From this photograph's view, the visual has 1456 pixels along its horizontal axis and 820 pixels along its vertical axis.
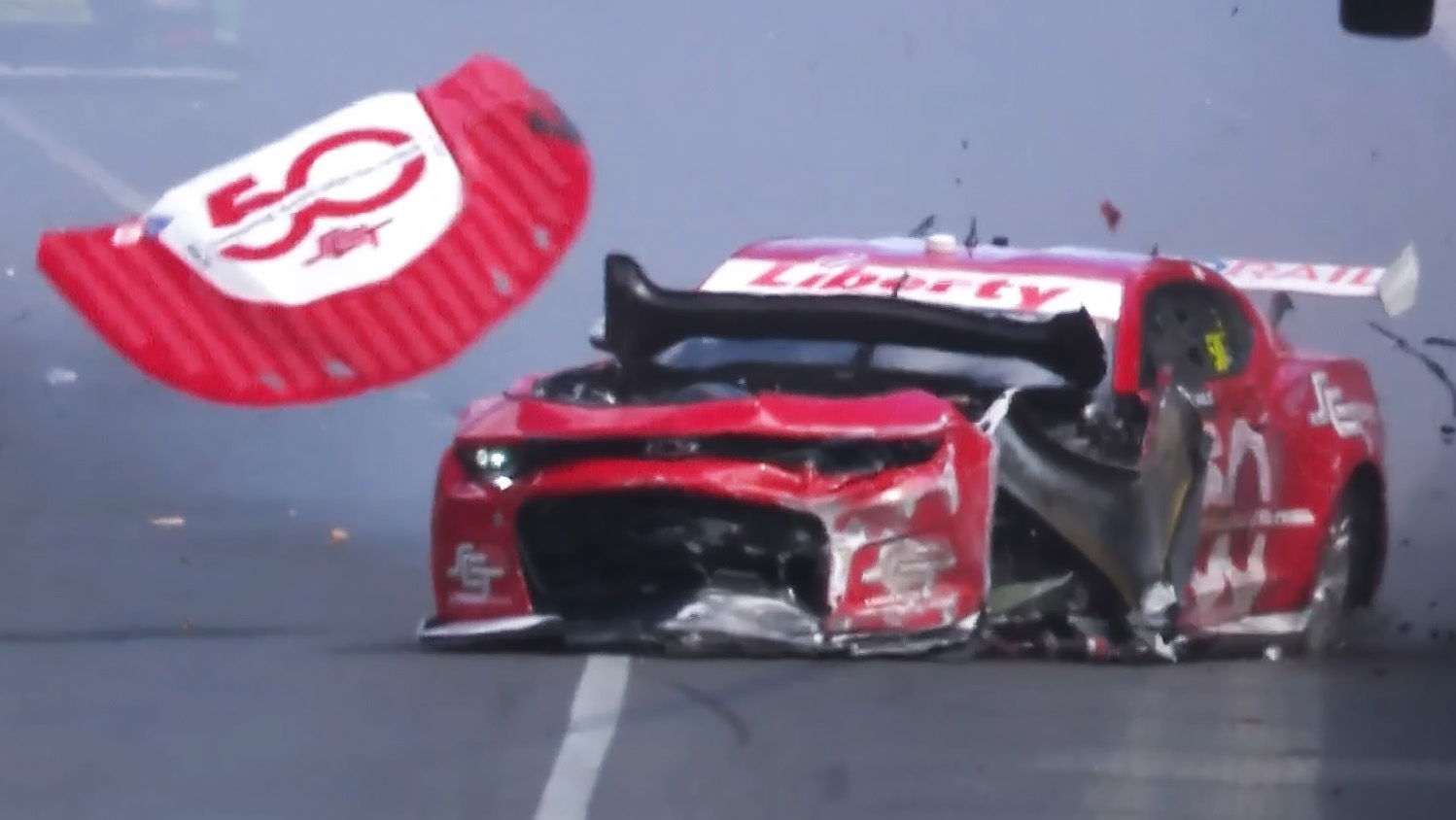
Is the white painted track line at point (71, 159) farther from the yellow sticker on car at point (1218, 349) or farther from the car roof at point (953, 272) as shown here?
the yellow sticker on car at point (1218, 349)

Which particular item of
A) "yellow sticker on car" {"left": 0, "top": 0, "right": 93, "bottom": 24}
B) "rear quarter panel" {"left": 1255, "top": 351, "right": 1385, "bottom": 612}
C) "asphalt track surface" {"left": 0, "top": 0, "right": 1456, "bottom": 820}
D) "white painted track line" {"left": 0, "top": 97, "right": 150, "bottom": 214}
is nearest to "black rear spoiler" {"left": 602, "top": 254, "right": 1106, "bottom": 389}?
"asphalt track surface" {"left": 0, "top": 0, "right": 1456, "bottom": 820}

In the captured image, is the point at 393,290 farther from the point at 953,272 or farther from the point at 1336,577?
the point at 1336,577

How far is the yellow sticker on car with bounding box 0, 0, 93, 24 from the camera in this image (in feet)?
30.7

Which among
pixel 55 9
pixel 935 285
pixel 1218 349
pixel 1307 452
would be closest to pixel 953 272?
pixel 935 285

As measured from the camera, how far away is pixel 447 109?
955 cm

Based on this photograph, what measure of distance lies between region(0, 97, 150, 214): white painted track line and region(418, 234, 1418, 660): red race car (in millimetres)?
1766

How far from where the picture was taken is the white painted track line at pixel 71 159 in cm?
938

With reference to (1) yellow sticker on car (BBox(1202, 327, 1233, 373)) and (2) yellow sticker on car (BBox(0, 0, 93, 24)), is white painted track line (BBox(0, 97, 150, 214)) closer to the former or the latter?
(2) yellow sticker on car (BBox(0, 0, 93, 24))

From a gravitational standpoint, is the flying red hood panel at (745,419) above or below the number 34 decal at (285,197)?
below

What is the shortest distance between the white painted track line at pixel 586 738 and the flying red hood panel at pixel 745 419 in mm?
675

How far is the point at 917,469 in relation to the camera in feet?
24.2

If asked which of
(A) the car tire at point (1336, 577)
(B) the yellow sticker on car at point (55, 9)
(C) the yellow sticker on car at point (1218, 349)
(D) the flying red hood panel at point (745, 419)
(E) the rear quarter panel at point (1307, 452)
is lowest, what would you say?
(A) the car tire at point (1336, 577)

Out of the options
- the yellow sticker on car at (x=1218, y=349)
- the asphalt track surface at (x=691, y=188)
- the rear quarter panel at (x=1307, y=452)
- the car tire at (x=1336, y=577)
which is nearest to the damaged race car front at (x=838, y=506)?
the yellow sticker on car at (x=1218, y=349)

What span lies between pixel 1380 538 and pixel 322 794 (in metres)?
4.30
